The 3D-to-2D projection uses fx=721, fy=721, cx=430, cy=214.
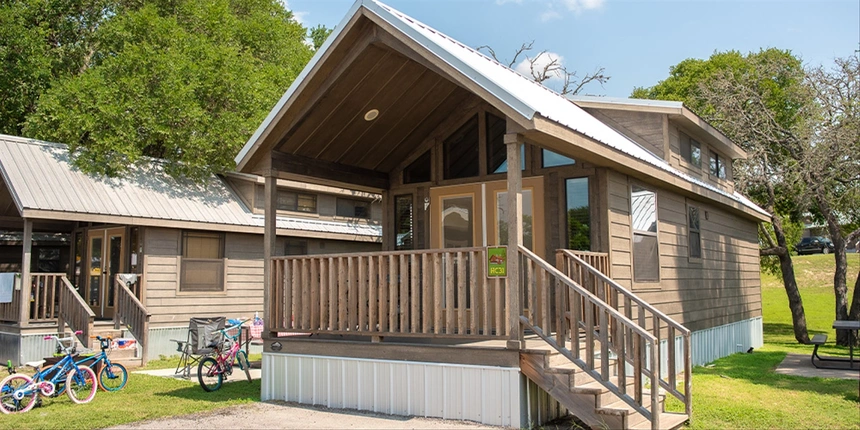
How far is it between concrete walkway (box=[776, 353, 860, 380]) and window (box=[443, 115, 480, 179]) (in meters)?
5.84

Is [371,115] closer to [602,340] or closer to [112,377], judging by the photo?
[602,340]

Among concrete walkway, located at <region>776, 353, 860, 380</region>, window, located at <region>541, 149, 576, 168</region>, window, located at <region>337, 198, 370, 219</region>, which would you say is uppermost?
window, located at <region>337, 198, 370, 219</region>

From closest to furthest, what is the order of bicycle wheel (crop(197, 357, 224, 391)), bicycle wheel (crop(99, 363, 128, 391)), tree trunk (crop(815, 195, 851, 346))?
bicycle wheel (crop(197, 357, 224, 391)) → bicycle wheel (crop(99, 363, 128, 391)) → tree trunk (crop(815, 195, 851, 346))

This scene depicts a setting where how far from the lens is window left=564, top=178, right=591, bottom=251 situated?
9.52m

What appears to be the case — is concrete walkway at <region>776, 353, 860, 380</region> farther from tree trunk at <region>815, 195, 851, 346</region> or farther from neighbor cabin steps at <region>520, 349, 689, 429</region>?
tree trunk at <region>815, 195, 851, 346</region>

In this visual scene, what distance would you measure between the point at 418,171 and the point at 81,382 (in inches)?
217

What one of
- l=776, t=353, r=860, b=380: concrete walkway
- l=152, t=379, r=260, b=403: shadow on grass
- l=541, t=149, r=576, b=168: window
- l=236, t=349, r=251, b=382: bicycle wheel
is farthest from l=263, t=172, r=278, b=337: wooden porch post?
l=776, t=353, r=860, b=380: concrete walkway

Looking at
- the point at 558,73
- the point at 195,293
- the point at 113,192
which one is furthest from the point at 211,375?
the point at 558,73

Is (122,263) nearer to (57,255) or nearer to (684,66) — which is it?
(57,255)

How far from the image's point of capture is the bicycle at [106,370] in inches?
398

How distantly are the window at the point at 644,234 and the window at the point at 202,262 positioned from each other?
9.78 meters

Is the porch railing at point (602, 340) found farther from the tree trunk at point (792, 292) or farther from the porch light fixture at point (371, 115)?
the tree trunk at point (792, 292)

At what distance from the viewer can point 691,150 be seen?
14375 millimetres

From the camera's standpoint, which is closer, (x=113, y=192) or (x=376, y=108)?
(x=376, y=108)
